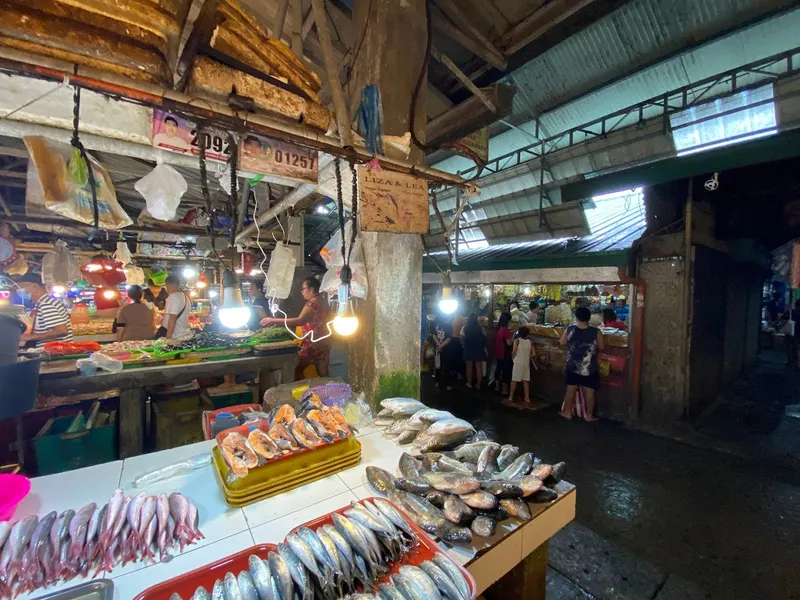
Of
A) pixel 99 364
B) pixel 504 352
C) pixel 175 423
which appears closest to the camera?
pixel 99 364

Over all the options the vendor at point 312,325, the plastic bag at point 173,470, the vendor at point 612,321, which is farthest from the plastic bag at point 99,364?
the vendor at point 612,321

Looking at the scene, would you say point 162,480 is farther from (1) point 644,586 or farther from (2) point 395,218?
(1) point 644,586

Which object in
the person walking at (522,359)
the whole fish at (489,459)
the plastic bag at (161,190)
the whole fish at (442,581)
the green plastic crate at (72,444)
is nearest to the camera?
the whole fish at (442,581)

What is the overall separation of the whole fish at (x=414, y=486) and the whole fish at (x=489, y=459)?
0.45m

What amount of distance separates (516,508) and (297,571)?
50.9 inches

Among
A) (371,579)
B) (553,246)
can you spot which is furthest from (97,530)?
(553,246)

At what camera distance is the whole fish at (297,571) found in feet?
4.18

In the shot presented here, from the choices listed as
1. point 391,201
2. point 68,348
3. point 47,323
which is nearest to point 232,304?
point 391,201

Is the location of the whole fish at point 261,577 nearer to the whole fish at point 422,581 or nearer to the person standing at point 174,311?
the whole fish at point 422,581

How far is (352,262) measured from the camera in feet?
10.8

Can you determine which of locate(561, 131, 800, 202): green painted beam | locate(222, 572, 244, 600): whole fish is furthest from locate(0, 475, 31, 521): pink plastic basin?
locate(561, 131, 800, 202): green painted beam

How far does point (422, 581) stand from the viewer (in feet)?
4.43

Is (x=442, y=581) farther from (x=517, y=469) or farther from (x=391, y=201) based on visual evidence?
(x=391, y=201)

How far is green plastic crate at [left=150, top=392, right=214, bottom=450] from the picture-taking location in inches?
179
